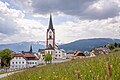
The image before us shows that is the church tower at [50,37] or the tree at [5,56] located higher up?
the church tower at [50,37]

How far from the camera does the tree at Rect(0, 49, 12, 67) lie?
11512cm

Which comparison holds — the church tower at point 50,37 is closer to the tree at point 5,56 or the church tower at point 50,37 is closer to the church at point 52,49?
the church at point 52,49

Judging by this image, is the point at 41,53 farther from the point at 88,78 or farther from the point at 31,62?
the point at 88,78

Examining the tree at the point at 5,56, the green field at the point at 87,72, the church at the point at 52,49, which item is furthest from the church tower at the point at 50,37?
the green field at the point at 87,72

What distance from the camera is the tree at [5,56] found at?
378 ft

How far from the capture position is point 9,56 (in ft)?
394

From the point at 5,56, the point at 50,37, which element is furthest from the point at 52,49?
the point at 5,56

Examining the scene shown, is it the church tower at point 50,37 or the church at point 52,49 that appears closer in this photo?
the church at point 52,49

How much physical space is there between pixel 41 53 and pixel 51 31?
100 feet

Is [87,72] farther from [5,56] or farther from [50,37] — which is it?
[50,37]

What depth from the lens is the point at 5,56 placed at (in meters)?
119

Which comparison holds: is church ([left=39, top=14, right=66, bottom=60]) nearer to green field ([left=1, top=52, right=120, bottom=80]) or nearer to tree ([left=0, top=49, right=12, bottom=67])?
tree ([left=0, top=49, right=12, bottom=67])

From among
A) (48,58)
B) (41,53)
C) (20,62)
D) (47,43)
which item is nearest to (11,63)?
(20,62)

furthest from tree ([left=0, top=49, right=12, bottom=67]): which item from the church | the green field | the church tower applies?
the green field
